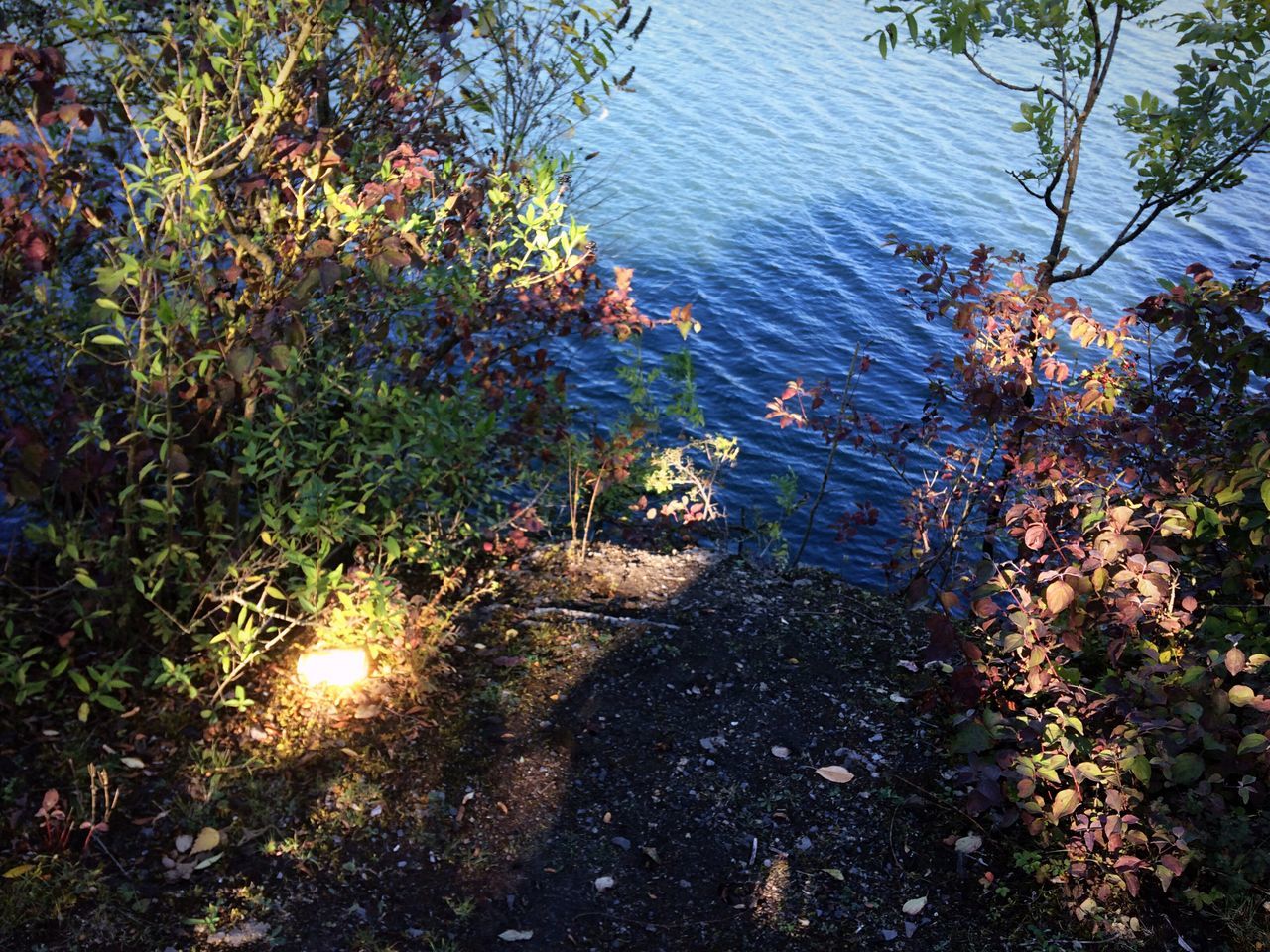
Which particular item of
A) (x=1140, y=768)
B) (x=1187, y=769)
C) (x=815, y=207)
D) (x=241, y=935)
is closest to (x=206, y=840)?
(x=241, y=935)

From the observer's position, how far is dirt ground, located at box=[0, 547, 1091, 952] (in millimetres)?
3699

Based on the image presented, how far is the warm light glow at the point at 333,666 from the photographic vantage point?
4551 mm

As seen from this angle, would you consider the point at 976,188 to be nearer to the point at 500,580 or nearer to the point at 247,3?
the point at 500,580

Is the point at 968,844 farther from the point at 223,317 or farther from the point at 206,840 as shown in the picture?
the point at 223,317

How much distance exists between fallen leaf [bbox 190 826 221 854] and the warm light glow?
34.0 inches

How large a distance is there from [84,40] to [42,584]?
257 cm

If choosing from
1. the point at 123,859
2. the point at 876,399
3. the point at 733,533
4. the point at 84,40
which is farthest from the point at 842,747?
the point at 876,399

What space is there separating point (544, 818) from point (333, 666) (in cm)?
124

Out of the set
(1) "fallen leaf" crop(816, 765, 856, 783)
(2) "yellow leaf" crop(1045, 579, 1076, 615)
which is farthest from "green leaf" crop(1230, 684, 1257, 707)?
(1) "fallen leaf" crop(816, 765, 856, 783)

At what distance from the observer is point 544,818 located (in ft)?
13.9

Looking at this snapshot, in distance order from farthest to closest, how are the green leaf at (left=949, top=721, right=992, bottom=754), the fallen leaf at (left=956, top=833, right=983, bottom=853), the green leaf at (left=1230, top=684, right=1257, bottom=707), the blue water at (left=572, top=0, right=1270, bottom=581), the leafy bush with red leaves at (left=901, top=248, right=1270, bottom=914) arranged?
1. the blue water at (left=572, top=0, right=1270, bottom=581)
2. the fallen leaf at (left=956, top=833, right=983, bottom=853)
3. the green leaf at (left=949, top=721, right=992, bottom=754)
4. the leafy bush with red leaves at (left=901, top=248, right=1270, bottom=914)
5. the green leaf at (left=1230, top=684, right=1257, bottom=707)

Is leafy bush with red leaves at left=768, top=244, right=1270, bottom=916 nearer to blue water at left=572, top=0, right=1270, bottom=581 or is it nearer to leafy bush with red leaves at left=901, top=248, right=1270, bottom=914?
leafy bush with red leaves at left=901, top=248, right=1270, bottom=914

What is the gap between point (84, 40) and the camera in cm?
402

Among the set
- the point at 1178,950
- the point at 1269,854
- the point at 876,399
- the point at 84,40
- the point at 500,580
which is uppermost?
the point at 84,40
